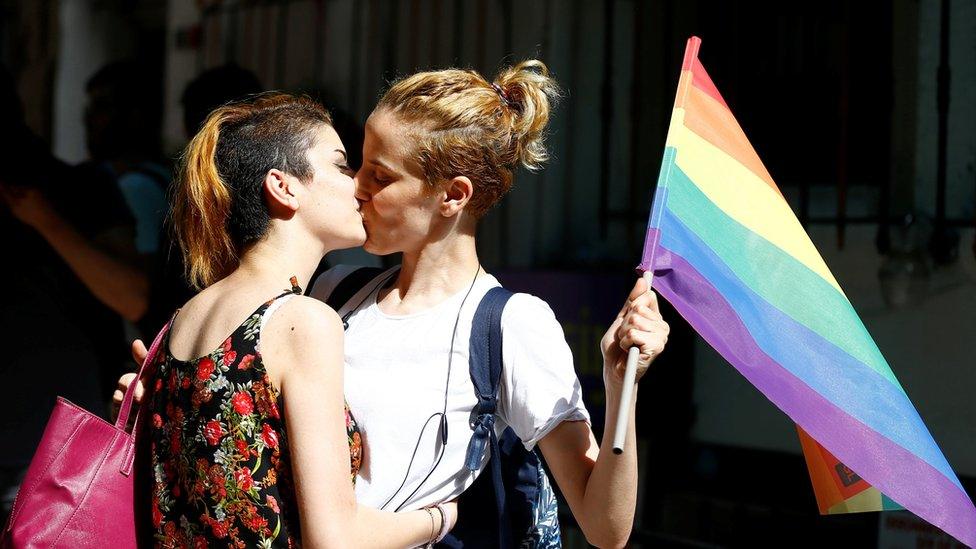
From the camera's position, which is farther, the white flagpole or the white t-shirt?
the white t-shirt

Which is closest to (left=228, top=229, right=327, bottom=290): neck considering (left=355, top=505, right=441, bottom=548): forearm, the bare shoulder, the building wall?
the bare shoulder

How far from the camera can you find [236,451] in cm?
179

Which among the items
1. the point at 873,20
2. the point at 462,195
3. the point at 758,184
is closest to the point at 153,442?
the point at 462,195

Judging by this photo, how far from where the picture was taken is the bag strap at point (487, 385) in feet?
6.57

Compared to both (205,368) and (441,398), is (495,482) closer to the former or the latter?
(441,398)

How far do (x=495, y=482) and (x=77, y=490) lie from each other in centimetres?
73

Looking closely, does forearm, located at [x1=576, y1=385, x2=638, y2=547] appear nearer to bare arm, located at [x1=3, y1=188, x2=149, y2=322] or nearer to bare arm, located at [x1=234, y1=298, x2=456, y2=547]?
bare arm, located at [x1=234, y1=298, x2=456, y2=547]

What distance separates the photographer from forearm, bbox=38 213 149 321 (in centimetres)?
363

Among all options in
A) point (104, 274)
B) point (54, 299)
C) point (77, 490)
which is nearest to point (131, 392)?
point (77, 490)

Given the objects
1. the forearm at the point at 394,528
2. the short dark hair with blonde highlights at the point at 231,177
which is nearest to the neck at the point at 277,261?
the short dark hair with blonde highlights at the point at 231,177

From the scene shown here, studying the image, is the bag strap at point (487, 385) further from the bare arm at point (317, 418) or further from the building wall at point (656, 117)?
the building wall at point (656, 117)

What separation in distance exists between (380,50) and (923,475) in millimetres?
3463

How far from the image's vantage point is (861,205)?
359 centimetres

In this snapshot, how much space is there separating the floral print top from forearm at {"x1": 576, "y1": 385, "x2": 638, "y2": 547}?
509 millimetres
